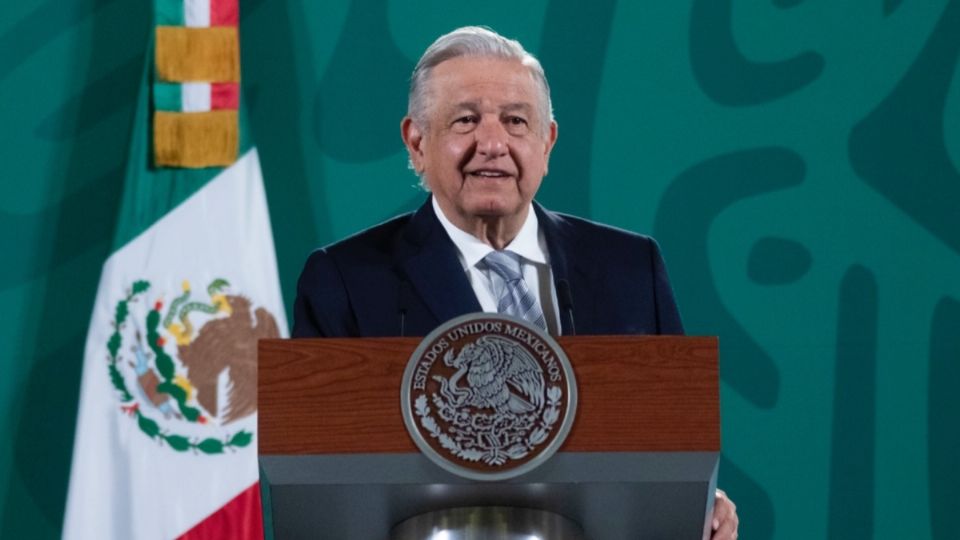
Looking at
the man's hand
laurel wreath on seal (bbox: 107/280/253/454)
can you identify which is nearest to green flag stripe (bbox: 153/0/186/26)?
laurel wreath on seal (bbox: 107/280/253/454)

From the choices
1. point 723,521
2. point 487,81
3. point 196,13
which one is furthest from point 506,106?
point 196,13

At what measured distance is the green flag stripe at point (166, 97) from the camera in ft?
12.7

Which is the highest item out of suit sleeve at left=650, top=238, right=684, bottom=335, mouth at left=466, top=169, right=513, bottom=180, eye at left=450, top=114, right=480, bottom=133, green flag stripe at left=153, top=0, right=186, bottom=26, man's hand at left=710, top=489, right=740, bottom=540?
green flag stripe at left=153, top=0, right=186, bottom=26

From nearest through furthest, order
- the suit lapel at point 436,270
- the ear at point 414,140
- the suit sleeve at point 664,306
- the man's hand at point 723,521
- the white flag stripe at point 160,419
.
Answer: the man's hand at point 723,521 < the suit lapel at point 436,270 < the suit sleeve at point 664,306 < the ear at point 414,140 < the white flag stripe at point 160,419

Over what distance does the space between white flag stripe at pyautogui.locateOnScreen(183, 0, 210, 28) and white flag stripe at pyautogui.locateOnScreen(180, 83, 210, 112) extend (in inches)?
7.3

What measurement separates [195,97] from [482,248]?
2.02 metres

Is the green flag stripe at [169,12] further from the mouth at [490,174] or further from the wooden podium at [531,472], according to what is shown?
the wooden podium at [531,472]

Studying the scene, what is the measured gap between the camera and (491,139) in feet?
6.80

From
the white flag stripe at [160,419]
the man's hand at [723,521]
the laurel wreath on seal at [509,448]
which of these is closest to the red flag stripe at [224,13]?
the white flag stripe at [160,419]

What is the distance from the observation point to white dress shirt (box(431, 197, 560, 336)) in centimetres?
203

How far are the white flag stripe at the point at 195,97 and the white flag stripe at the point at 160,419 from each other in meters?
0.20

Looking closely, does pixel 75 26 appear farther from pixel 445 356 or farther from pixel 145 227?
pixel 445 356

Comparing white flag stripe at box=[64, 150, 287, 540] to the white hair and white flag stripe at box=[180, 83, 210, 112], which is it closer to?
white flag stripe at box=[180, 83, 210, 112]

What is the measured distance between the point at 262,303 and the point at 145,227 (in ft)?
1.31
